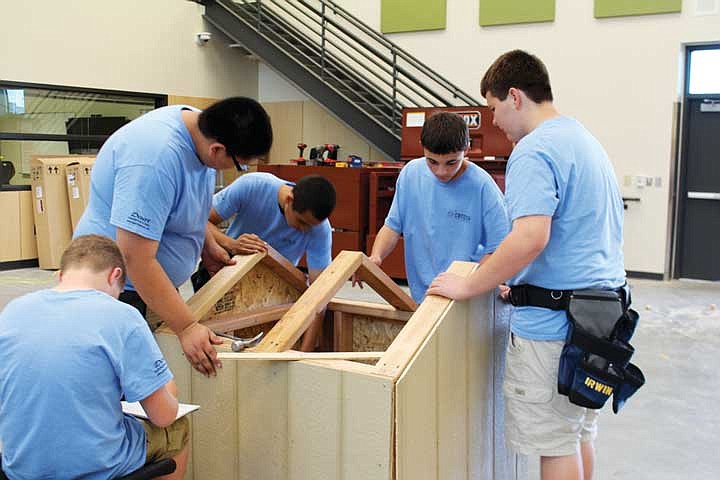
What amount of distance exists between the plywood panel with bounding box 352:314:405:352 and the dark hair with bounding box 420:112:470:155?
28.4 inches

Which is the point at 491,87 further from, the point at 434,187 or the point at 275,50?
the point at 275,50

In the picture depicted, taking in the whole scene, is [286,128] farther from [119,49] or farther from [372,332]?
[372,332]

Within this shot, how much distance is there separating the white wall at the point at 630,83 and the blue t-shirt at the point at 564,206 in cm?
625

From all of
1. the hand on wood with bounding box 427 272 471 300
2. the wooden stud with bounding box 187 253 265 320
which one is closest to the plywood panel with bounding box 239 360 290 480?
the wooden stud with bounding box 187 253 265 320

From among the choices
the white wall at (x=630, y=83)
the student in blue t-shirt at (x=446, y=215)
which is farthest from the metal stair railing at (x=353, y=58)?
the student in blue t-shirt at (x=446, y=215)

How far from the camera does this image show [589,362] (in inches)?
71.9

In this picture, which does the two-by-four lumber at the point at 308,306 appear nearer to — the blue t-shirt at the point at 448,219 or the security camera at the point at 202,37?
the blue t-shirt at the point at 448,219

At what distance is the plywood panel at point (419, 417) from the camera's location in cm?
155

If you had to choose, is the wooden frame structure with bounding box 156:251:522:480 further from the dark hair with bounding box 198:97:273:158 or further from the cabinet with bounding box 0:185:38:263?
the cabinet with bounding box 0:185:38:263

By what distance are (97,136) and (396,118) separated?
13.0ft

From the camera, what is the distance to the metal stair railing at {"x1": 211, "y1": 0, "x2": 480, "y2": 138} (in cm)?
839

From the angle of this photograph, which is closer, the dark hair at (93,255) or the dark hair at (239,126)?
the dark hair at (93,255)

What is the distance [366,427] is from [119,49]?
8.35 m

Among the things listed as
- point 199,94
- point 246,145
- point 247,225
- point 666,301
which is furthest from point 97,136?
point 246,145
